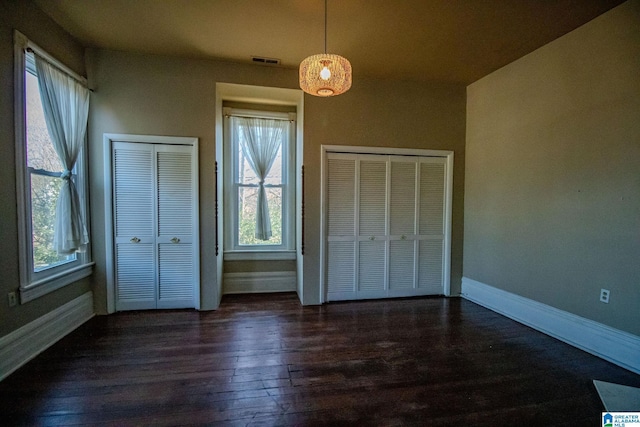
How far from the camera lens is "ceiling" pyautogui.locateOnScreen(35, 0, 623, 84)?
232 cm

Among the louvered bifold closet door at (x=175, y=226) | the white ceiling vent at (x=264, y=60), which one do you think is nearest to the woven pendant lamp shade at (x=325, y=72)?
the white ceiling vent at (x=264, y=60)

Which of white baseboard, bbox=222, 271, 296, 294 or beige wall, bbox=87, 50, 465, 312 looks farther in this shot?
white baseboard, bbox=222, 271, 296, 294

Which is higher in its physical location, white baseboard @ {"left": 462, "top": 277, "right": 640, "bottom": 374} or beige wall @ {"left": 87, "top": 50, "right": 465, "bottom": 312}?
beige wall @ {"left": 87, "top": 50, "right": 465, "bottom": 312}

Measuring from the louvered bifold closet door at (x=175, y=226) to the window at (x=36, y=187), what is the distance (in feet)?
2.48

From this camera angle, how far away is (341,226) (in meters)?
3.65

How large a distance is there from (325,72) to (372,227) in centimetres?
217

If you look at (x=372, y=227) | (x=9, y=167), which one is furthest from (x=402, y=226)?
(x=9, y=167)

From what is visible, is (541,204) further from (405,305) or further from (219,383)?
(219,383)

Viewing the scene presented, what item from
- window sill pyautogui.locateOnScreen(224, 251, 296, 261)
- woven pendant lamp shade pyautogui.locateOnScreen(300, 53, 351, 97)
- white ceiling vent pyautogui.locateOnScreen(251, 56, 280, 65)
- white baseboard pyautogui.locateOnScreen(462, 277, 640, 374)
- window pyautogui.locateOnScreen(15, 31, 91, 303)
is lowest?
white baseboard pyautogui.locateOnScreen(462, 277, 640, 374)

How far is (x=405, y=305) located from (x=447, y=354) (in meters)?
1.19

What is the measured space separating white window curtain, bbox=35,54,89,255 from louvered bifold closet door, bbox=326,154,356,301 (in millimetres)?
2683

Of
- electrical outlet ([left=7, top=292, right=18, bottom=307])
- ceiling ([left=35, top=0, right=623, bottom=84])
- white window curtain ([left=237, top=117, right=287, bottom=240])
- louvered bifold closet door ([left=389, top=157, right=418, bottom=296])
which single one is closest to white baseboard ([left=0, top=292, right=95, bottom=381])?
electrical outlet ([left=7, top=292, right=18, bottom=307])

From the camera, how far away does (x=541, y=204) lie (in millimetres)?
2898

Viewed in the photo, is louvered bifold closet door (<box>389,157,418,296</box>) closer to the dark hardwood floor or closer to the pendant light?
the dark hardwood floor
